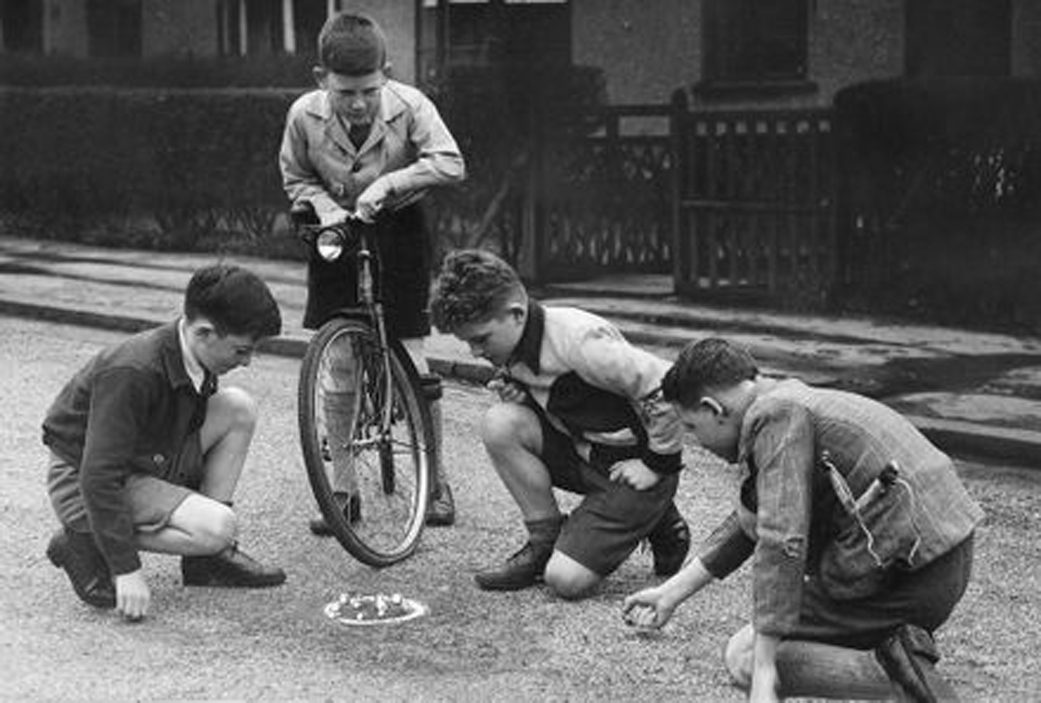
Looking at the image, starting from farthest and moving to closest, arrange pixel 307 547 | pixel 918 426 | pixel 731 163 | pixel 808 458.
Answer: pixel 731 163
pixel 918 426
pixel 307 547
pixel 808 458

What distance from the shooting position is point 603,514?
6.39 meters

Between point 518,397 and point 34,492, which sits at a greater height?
point 518,397

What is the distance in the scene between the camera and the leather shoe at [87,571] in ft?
20.3

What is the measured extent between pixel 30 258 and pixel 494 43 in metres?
4.52

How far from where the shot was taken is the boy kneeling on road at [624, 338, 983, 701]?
4684 mm

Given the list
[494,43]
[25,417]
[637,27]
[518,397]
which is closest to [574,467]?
[518,397]

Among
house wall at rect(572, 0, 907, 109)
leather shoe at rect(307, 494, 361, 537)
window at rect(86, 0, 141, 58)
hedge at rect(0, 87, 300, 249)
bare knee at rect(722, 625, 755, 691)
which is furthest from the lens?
window at rect(86, 0, 141, 58)

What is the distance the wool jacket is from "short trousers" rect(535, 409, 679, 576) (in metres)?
1.17

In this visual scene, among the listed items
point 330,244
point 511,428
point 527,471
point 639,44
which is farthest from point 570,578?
point 639,44

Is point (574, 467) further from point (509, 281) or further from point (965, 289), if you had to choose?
point (965, 289)

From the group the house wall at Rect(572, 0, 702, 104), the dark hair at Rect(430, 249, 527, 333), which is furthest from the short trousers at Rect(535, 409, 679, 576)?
the house wall at Rect(572, 0, 702, 104)

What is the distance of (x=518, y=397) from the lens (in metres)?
6.56

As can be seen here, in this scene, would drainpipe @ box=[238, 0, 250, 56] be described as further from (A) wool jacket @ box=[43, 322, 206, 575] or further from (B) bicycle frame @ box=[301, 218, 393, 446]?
(A) wool jacket @ box=[43, 322, 206, 575]

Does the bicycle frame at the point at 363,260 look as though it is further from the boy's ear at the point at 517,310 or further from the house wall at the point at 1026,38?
the house wall at the point at 1026,38
